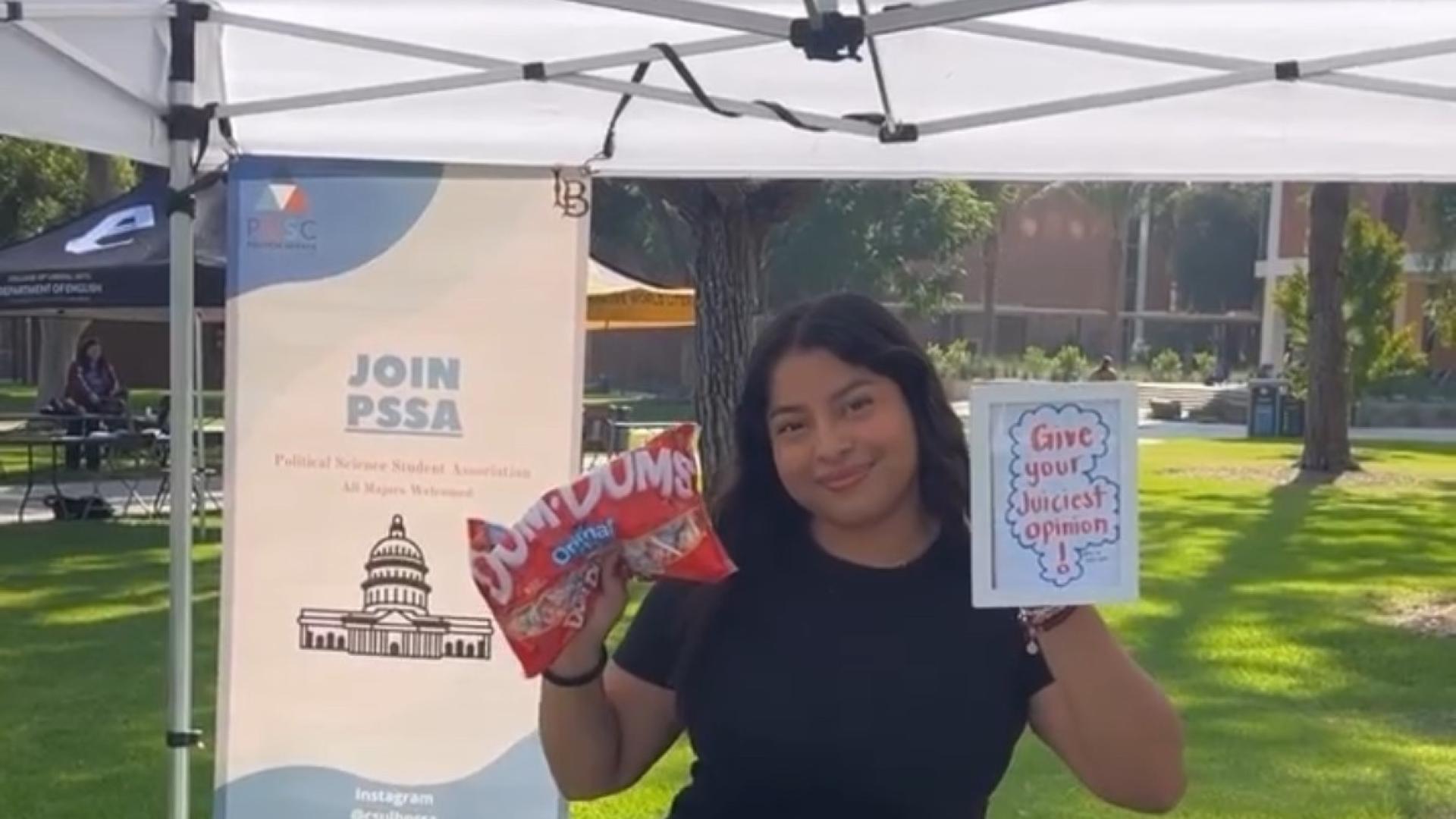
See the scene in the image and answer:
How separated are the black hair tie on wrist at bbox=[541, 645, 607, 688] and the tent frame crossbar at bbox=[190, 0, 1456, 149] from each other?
1.14 meters

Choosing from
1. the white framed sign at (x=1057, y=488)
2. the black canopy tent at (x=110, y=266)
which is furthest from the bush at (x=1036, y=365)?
the white framed sign at (x=1057, y=488)

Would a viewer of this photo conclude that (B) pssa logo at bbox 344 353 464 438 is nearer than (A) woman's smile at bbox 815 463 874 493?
No

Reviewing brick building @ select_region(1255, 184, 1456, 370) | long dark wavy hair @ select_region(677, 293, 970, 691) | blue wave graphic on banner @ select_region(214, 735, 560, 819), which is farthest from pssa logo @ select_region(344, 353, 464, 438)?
brick building @ select_region(1255, 184, 1456, 370)

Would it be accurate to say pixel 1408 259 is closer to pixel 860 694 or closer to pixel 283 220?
pixel 283 220

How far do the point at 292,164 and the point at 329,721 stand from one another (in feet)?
4.17

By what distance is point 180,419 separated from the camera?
3719 millimetres

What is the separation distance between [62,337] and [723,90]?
20.2 metres

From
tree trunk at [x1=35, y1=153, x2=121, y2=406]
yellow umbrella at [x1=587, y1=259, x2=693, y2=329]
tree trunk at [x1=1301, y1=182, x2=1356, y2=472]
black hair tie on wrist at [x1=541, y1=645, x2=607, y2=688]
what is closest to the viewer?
black hair tie on wrist at [x1=541, y1=645, x2=607, y2=688]

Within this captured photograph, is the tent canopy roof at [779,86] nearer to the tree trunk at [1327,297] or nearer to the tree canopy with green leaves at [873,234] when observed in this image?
the tree trunk at [1327,297]

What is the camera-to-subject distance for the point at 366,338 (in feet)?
12.7

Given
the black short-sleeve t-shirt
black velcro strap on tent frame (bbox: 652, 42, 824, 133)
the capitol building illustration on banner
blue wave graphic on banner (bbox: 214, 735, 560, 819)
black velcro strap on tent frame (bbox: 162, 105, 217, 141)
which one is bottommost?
blue wave graphic on banner (bbox: 214, 735, 560, 819)

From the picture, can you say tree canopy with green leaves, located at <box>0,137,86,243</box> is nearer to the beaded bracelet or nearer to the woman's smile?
the woman's smile

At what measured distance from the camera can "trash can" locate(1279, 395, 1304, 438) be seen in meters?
27.6

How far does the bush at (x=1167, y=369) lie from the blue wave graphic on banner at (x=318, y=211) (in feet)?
143
